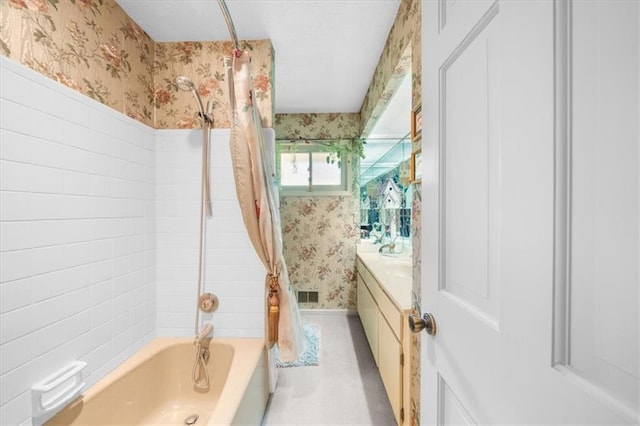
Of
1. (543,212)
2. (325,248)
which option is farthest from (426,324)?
(325,248)

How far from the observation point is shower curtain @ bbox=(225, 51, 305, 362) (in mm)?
1472

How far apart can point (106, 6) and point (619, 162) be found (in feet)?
6.83

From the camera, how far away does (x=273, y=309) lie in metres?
1.62

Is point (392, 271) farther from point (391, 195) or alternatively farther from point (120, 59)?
point (120, 59)

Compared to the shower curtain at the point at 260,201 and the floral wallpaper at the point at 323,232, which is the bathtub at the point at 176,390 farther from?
the floral wallpaper at the point at 323,232

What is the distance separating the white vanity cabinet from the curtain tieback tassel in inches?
26.1

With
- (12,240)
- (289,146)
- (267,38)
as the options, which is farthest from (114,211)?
(289,146)

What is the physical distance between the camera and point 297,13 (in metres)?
1.54

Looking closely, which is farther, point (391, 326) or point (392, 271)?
point (392, 271)

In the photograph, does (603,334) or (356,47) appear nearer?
(603,334)

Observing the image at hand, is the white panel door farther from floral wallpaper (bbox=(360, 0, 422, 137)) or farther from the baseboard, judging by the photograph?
the baseboard

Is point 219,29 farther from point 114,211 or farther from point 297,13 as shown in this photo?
point 114,211

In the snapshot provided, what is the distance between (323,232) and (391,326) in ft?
5.72

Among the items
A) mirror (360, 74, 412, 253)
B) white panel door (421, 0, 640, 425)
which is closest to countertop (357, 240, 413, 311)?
mirror (360, 74, 412, 253)
